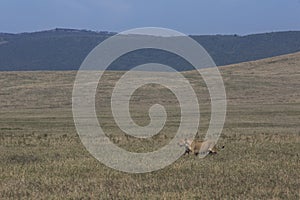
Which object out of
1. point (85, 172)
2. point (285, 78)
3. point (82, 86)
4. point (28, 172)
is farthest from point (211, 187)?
point (285, 78)

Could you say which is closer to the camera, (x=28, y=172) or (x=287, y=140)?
(x=28, y=172)

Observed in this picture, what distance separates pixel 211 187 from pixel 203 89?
231 feet

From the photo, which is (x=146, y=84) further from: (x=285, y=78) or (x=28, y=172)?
(x=28, y=172)

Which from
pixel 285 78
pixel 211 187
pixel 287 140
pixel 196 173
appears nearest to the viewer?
pixel 211 187

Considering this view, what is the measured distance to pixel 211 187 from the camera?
13.6 m

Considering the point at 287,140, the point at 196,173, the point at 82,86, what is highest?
the point at 196,173

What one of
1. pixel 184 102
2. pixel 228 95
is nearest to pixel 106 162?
pixel 184 102

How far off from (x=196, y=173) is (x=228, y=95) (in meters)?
64.1

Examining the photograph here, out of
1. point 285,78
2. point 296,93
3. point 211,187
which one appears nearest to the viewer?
point 211,187

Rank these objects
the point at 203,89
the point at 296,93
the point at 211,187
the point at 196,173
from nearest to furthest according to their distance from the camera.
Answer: the point at 211,187 < the point at 196,173 < the point at 296,93 < the point at 203,89

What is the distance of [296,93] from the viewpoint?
78438 millimetres

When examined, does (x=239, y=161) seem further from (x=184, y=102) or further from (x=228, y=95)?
(x=228, y=95)

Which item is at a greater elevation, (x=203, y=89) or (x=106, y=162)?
(x=106, y=162)

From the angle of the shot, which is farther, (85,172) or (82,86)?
(82,86)
